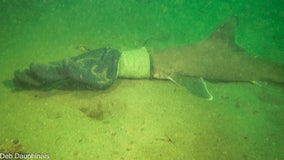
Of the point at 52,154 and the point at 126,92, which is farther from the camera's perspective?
the point at 126,92

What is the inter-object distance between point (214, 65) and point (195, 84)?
2.67 ft

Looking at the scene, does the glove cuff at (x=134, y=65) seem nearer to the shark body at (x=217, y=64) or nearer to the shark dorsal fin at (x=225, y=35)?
the shark body at (x=217, y=64)

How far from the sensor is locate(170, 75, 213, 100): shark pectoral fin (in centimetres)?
509

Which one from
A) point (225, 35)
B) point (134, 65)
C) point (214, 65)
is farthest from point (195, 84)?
point (225, 35)

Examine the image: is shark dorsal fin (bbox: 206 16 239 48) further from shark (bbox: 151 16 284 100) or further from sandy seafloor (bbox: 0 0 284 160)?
sandy seafloor (bbox: 0 0 284 160)

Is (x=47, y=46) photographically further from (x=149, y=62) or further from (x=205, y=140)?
(x=205, y=140)

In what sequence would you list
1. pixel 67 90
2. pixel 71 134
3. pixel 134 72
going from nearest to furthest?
pixel 71 134 → pixel 67 90 → pixel 134 72

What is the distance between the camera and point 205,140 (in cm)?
400

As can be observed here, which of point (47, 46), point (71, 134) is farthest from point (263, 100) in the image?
point (47, 46)

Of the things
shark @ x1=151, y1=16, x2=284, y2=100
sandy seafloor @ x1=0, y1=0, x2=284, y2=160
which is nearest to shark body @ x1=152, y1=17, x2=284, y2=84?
shark @ x1=151, y1=16, x2=284, y2=100

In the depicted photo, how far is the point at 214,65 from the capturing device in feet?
18.9

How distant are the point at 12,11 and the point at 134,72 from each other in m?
5.98

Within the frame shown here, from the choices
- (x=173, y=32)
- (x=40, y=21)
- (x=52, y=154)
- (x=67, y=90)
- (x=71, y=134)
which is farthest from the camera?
(x=173, y=32)

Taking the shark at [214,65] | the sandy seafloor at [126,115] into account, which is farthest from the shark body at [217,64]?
the sandy seafloor at [126,115]
